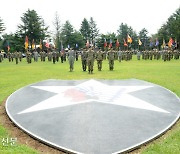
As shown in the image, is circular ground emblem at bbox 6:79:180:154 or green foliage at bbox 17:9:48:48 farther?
green foliage at bbox 17:9:48:48

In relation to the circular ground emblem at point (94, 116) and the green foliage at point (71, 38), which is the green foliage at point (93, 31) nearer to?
the green foliage at point (71, 38)

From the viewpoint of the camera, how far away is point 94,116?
19.0 ft

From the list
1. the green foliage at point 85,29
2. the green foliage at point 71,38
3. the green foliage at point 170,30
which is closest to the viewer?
the green foliage at point 170,30

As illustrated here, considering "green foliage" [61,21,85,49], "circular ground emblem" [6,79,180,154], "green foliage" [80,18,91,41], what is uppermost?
"green foliage" [80,18,91,41]

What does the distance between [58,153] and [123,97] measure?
11.8 feet

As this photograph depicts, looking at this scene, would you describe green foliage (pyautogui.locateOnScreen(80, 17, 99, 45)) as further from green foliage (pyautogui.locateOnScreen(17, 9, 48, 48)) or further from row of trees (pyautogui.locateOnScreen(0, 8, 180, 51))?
green foliage (pyautogui.locateOnScreen(17, 9, 48, 48))

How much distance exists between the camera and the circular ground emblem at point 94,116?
15.0 feet

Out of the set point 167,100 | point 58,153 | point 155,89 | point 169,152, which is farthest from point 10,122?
point 155,89

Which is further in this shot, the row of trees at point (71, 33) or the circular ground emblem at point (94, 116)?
the row of trees at point (71, 33)

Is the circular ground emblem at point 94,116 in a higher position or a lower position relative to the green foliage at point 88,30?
lower

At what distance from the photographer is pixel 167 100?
7336 millimetres

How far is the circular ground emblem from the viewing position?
4.58 m

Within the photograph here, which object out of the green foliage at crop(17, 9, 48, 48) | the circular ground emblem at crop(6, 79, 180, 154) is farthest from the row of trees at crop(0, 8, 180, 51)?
the circular ground emblem at crop(6, 79, 180, 154)

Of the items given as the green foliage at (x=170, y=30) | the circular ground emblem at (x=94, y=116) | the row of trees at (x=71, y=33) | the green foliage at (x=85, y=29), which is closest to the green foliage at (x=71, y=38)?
the row of trees at (x=71, y=33)
